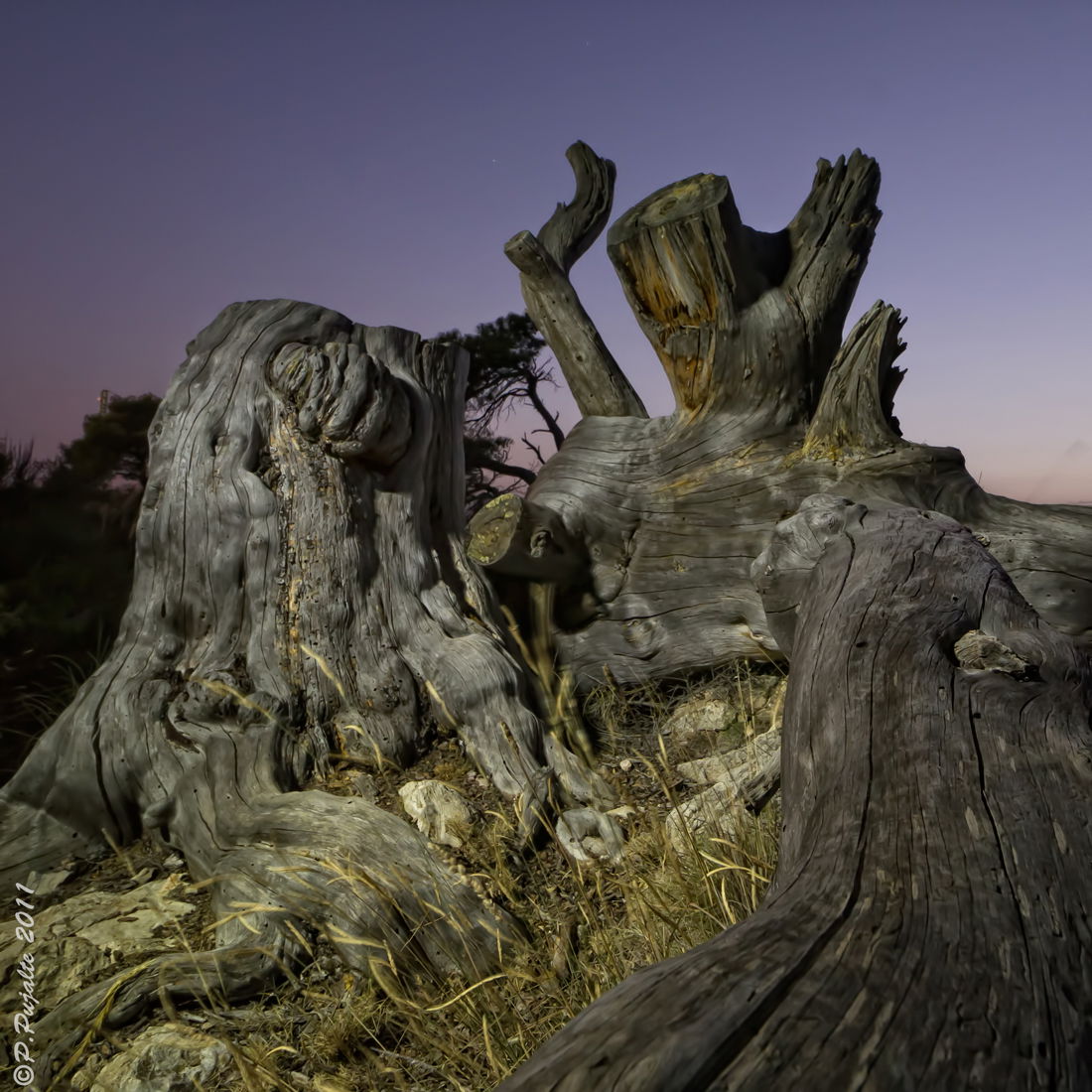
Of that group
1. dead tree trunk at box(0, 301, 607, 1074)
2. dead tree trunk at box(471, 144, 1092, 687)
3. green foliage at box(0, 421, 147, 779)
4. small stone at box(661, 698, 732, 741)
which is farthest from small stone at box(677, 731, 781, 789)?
green foliage at box(0, 421, 147, 779)

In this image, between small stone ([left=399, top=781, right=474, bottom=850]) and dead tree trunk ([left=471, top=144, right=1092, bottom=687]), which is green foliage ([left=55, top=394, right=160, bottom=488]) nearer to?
dead tree trunk ([left=471, top=144, right=1092, bottom=687])

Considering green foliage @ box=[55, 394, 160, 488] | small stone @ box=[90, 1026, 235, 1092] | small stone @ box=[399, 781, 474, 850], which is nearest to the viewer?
small stone @ box=[90, 1026, 235, 1092]

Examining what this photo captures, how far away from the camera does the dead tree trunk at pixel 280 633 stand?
11.8 feet

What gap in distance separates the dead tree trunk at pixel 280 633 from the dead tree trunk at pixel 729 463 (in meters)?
0.83

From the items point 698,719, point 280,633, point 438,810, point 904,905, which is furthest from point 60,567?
point 904,905

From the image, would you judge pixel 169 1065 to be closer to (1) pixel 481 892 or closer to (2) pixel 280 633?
(1) pixel 481 892

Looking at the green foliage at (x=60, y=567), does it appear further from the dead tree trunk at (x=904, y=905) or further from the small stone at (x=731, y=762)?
the dead tree trunk at (x=904, y=905)

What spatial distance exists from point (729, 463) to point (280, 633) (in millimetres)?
2742

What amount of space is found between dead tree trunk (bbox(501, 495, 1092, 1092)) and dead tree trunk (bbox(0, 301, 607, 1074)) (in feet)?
5.45

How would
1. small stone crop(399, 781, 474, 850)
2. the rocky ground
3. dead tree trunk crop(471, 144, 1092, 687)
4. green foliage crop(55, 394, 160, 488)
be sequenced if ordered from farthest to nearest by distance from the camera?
1. green foliage crop(55, 394, 160, 488)
2. dead tree trunk crop(471, 144, 1092, 687)
3. small stone crop(399, 781, 474, 850)
4. the rocky ground

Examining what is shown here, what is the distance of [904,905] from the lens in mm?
1354

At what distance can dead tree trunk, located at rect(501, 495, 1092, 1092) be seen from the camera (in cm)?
104

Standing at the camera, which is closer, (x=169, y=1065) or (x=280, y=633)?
(x=169, y=1065)

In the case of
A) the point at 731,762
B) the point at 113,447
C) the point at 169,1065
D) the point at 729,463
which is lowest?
the point at 169,1065
